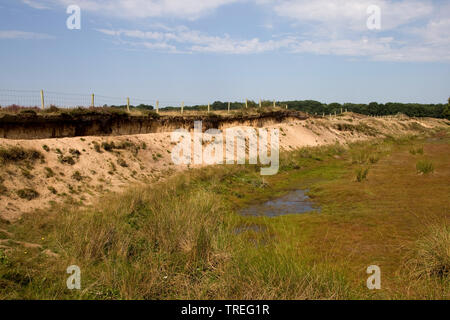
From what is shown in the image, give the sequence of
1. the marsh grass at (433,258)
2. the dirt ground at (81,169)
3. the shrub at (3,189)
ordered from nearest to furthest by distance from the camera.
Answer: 1. the marsh grass at (433,258)
2. the shrub at (3,189)
3. the dirt ground at (81,169)

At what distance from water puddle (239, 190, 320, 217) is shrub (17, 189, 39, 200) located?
28.4 ft

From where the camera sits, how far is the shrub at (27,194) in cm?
1381

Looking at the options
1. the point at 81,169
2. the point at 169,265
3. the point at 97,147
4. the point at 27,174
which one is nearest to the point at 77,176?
the point at 81,169

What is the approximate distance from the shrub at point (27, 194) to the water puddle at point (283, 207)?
8.65 metres

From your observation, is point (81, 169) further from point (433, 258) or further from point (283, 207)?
point (433, 258)

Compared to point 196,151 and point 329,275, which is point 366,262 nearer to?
point 329,275

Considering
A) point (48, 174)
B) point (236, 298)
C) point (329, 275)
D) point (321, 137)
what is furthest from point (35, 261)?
point (321, 137)

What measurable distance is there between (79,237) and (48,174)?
10273mm

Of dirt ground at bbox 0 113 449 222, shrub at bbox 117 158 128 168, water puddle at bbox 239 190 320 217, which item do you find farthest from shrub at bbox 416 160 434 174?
shrub at bbox 117 158 128 168

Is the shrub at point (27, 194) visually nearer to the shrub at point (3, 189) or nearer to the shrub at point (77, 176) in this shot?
the shrub at point (3, 189)

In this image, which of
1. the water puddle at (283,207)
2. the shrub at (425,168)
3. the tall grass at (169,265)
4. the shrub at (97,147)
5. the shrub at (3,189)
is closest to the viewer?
the tall grass at (169,265)

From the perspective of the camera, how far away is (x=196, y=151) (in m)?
29.0

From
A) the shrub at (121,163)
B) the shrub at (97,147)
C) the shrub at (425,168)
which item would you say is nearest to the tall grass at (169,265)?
the shrub at (121,163)

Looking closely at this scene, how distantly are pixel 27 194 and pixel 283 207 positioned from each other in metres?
10.7
